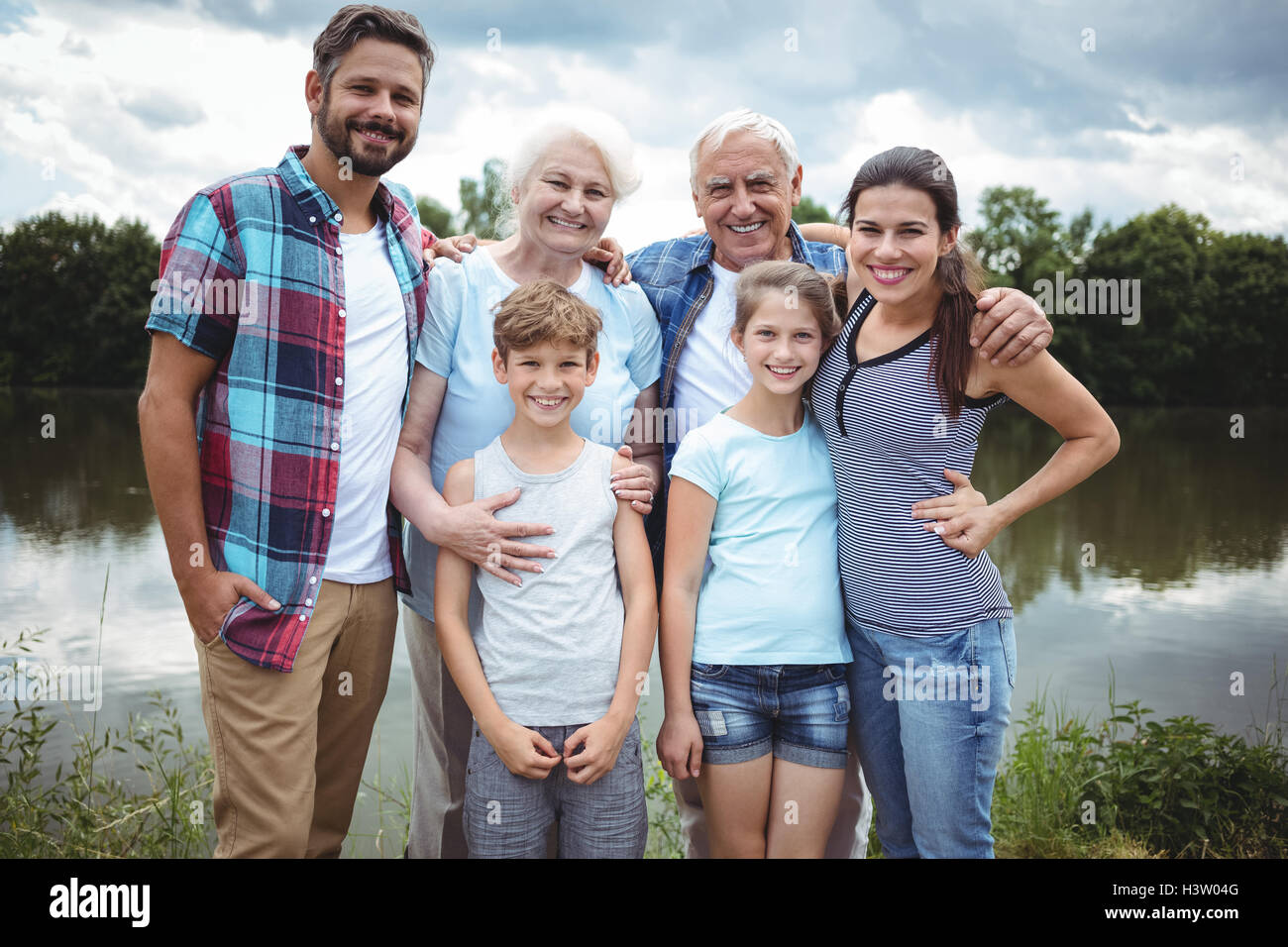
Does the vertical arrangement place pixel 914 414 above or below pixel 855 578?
above

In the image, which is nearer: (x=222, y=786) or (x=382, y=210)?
(x=222, y=786)

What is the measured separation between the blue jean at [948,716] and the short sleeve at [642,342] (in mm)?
1217

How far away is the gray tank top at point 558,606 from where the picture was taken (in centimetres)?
265

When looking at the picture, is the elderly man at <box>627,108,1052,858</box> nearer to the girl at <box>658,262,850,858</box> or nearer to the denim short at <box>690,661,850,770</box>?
the girl at <box>658,262,850,858</box>

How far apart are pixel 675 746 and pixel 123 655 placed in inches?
434

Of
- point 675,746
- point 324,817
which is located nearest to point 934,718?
point 675,746

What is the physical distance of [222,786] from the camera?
8.91 feet

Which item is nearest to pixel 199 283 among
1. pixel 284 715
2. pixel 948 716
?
pixel 284 715

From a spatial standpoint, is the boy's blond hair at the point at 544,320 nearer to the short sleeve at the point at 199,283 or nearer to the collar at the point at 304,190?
the collar at the point at 304,190

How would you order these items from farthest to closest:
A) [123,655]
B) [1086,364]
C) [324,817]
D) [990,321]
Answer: [1086,364]
[123,655]
[324,817]
[990,321]

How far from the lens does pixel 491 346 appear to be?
9.97ft

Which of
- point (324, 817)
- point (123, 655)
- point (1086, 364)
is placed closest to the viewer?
point (324, 817)

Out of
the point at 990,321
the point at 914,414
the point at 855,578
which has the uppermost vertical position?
the point at 990,321
